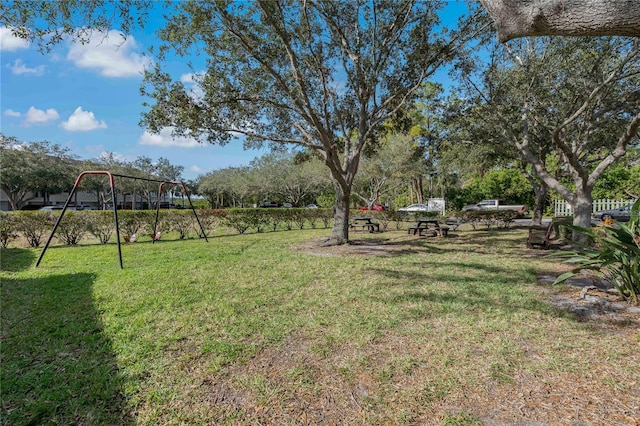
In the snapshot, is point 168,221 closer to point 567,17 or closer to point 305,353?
point 305,353

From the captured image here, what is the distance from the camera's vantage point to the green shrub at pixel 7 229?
31.0 ft

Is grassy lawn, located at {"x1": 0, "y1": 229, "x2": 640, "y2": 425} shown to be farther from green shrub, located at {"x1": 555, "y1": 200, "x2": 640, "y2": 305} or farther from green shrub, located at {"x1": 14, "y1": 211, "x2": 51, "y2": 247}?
green shrub, located at {"x1": 14, "y1": 211, "x2": 51, "y2": 247}

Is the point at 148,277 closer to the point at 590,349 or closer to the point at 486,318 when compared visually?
the point at 486,318

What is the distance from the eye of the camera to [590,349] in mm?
3080

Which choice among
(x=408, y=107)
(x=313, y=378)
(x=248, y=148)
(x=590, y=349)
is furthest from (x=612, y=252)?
(x=248, y=148)

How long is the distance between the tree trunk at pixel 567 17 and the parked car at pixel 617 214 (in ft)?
71.0

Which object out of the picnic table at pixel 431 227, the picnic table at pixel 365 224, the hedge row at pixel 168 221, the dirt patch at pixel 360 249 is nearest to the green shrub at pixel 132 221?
the hedge row at pixel 168 221

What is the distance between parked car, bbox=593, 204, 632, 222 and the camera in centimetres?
1812

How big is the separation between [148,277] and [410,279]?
4571mm

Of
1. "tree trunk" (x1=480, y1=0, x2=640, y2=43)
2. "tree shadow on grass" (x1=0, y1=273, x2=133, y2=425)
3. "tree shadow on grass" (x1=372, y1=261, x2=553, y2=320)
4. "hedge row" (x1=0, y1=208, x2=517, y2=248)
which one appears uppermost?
"tree trunk" (x1=480, y1=0, x2=640, y2=43)

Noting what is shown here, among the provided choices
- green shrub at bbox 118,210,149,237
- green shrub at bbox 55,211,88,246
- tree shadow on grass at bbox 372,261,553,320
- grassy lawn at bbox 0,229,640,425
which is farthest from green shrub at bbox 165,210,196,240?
tree shadow on grass at bbox 372,261,553,320

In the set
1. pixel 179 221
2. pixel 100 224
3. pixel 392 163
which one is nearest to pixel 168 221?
pixel 179 221

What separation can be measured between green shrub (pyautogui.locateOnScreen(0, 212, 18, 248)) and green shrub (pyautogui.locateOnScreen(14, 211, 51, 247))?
11 cm

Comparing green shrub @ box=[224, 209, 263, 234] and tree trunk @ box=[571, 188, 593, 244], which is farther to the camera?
green shrub @ box=[224, 209, 263, 234]
